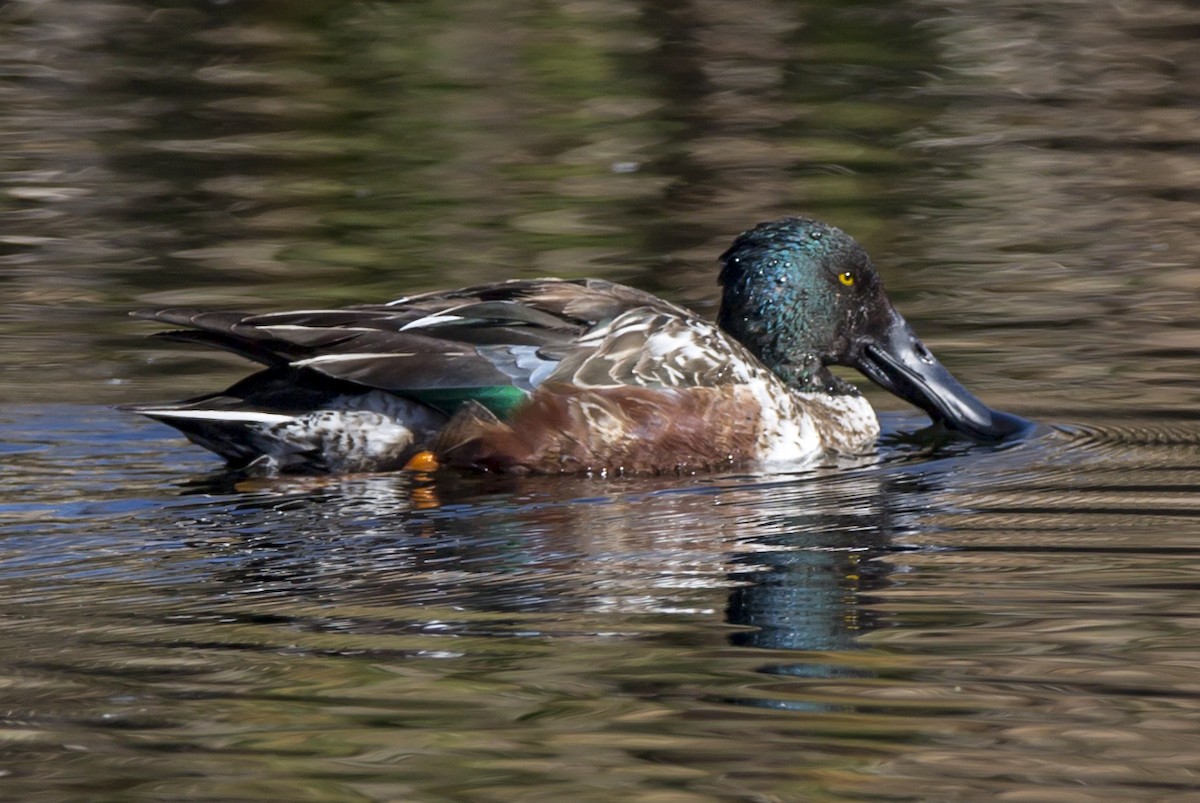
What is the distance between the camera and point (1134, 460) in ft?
23.6

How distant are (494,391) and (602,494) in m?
0.57

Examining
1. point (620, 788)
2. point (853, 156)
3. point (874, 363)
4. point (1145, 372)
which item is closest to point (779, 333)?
point (874, 363)

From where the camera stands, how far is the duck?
7.20 meters

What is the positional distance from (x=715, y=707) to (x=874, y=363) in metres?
4.19

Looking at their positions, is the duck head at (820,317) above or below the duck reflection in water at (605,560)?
above

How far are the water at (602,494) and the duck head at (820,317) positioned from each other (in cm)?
28

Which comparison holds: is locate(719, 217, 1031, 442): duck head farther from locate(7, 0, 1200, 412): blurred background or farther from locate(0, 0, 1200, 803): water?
locate(7, 0, 1200, 412): blurred background

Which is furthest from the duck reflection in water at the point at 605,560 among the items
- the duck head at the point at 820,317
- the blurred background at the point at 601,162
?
the blurred background at the point at 601,162

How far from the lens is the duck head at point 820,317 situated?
26.7 ft

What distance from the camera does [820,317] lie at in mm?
8266

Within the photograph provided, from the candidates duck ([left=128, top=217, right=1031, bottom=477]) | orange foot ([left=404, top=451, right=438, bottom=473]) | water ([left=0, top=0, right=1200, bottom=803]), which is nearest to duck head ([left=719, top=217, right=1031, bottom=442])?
water ([left=0, top=0, right=1200, bottom=803])

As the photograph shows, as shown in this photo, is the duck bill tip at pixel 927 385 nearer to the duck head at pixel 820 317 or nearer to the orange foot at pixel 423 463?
the duck head at pixel 820 317

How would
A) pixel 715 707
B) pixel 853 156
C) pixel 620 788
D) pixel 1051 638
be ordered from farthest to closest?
1. pixel 853 156
2. pixel 1051 638
3. pixel 715 707
4. pixel 620 788

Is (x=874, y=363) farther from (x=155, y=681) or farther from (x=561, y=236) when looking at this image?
(x=155, y=681)
